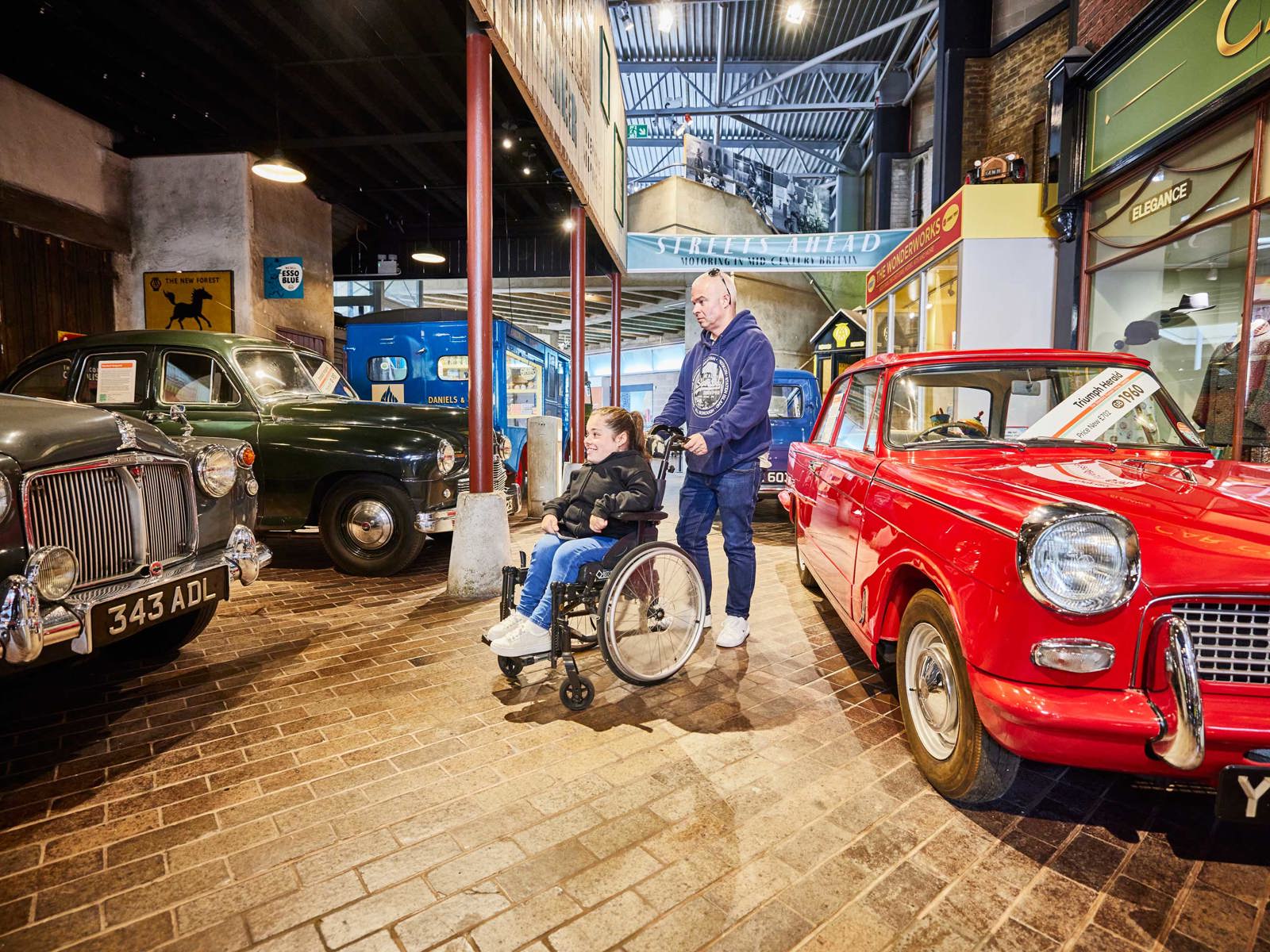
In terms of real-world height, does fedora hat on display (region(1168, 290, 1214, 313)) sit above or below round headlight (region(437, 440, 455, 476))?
above

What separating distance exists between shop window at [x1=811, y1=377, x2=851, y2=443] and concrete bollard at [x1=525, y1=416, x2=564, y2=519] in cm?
510

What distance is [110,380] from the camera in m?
4.79

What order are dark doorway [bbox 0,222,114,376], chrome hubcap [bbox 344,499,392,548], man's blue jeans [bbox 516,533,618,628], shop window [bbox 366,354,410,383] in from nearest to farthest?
man's blue jeans [bbox 516,533,618,628] → chrome hubcap [bbox 344,499,392,548] → dark doorway [bbox 0,222,114,376] → shop window [bbox 366,354,410,383]

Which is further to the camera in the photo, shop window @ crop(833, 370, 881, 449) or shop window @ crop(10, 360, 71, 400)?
shop window @ crop(10, 360, 71, 400)

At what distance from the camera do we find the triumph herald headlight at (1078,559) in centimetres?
159

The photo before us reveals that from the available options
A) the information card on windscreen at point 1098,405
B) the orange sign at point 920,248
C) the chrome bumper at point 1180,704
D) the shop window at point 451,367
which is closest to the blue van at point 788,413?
the orange sign at point 920,248

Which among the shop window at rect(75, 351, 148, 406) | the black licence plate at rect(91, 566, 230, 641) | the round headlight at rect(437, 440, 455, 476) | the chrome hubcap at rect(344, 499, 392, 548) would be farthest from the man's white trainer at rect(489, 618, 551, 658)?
the shop window at rect(75, 351, 148, 406)

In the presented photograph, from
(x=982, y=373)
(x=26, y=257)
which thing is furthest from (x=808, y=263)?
(x=26, y=257)

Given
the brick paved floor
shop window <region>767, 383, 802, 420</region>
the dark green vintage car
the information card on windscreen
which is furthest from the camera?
shop window <region>767, 383, 802, 420</region>

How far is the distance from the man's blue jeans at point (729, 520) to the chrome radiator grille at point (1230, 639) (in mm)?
1902

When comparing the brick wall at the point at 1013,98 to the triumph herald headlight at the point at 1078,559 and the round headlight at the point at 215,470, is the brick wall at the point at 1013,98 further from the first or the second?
the round headlight at the point at 215,470

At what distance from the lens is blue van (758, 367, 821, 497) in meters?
8.62

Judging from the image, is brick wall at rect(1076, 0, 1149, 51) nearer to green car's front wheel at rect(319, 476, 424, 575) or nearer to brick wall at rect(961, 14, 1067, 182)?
brick wall at rect(961, 14, 1067, 182)

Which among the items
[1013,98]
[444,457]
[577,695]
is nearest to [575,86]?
[444,457]
